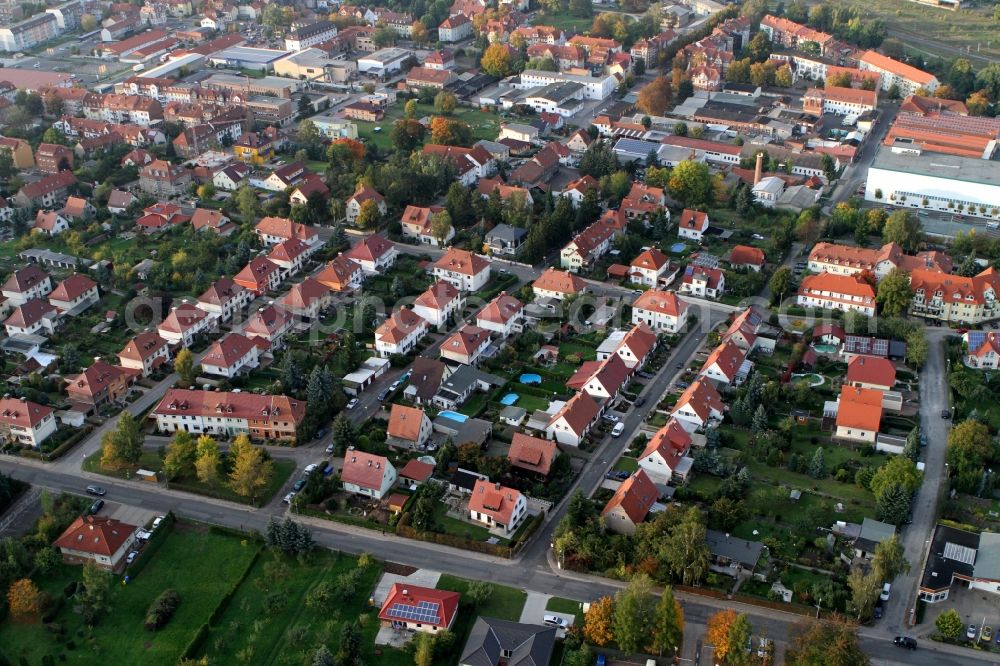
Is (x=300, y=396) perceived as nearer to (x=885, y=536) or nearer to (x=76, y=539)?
(x=76, y=539)

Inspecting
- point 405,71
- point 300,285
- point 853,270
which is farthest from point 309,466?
point 405,71

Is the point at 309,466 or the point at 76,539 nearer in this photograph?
the point at 76,539

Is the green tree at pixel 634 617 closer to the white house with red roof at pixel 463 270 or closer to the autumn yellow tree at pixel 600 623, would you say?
the autumn yellow tree at pixel 600 623

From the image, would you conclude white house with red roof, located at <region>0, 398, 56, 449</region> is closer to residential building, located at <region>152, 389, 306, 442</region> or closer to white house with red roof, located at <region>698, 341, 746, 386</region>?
residential building, located at <region>152, 389, 306, 442</region>

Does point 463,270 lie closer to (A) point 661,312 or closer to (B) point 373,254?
(B) point 373,254

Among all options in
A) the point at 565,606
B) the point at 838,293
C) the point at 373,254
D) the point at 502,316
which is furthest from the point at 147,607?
the point at 838,293

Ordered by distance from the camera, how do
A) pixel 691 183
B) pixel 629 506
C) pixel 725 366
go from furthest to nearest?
pixel 691 183 < pixel 725 366 < pixel 629 506

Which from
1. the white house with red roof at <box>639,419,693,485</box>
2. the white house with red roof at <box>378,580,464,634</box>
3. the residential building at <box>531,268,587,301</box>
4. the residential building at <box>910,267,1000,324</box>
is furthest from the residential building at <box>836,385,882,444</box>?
the white house with red roof at <box>378,580,464,634</box>
